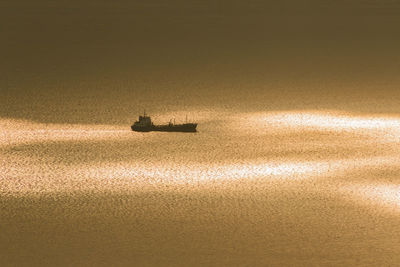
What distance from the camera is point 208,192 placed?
9.79ft

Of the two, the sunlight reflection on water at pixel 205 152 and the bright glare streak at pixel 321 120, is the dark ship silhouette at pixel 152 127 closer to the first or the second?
the sunlight reflection on water at pixel 205 152

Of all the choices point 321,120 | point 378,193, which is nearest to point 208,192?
point 378,193

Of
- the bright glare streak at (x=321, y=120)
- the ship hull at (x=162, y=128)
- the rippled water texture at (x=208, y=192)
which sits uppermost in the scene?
the bright glare streak at (x=321, y=120)

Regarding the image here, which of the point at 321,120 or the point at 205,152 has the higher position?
the point at 321,120

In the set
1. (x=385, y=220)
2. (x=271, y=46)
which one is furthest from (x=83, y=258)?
(x=271, y=46)

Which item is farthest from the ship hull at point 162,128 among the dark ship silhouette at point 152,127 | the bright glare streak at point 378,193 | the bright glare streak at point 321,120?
the bright glare streak at point 378,193

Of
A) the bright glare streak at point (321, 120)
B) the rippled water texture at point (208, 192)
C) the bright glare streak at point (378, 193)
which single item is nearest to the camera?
the rippled water texture at point (208, 192)

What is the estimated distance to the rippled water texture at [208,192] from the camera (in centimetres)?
248

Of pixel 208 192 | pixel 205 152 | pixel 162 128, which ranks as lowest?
pixel 208 192

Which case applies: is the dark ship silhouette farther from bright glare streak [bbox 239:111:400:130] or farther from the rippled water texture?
bright glare streak [bbox 239:111:400:130]

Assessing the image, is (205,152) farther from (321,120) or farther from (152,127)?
(321,120)

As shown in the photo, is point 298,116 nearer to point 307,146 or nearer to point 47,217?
point 307,146

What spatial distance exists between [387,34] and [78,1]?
10.4 feet

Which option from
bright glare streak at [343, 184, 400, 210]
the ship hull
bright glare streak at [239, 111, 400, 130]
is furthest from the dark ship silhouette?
bright glare streak at [343, 184, 400, 210]
